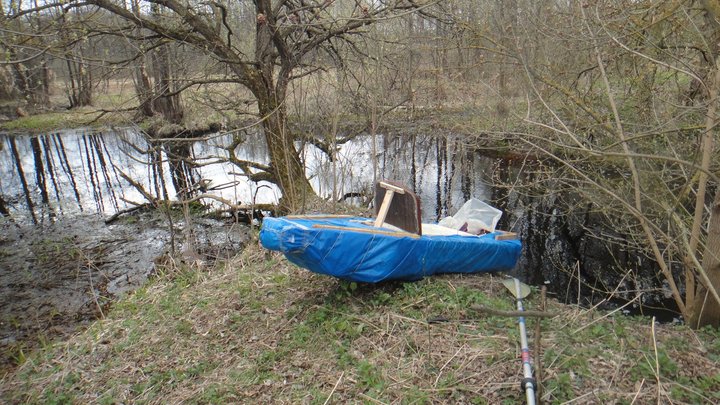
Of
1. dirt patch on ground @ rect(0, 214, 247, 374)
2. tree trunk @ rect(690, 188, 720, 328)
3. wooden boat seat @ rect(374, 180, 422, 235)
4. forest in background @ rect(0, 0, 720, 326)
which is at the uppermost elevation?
forest in background @ rect(0, 0, 720, 326)

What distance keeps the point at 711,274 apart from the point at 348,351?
3424 millimetres

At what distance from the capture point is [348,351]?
195 inches

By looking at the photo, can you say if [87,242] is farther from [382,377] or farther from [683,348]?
[683,348]

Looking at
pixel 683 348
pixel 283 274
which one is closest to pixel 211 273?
pixel 283 274

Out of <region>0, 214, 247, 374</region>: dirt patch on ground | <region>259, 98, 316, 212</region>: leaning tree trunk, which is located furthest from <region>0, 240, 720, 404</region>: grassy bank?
<region>259, 98, 316, 212</region>: leaning tree trunk

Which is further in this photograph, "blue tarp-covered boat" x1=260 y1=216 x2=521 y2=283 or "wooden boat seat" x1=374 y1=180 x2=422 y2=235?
"wooden boat seat" x1=374 y1=180 x2=422 y2=235

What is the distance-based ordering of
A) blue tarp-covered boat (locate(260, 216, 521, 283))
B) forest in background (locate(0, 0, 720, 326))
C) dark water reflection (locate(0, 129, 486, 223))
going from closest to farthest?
blue tarp-covered boat (locate(260, 216, 521, 283)) → forest in background (locate(0, 0, 720, 326)) → dark water reflection (locate(0, 129, 486, 223))

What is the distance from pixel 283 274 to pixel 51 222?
7.92 meters

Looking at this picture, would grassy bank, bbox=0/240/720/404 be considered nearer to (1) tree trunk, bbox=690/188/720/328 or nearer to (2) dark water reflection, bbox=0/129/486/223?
(1) tree trunk, bbox=690/188/720/328

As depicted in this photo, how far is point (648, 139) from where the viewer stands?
23.9 feet

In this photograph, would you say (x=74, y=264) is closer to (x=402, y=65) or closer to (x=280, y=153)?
(x=280, y=153)

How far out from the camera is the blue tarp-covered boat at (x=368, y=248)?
16.7 ft

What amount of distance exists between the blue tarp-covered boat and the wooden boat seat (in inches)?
5.1

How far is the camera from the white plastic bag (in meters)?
6.77
